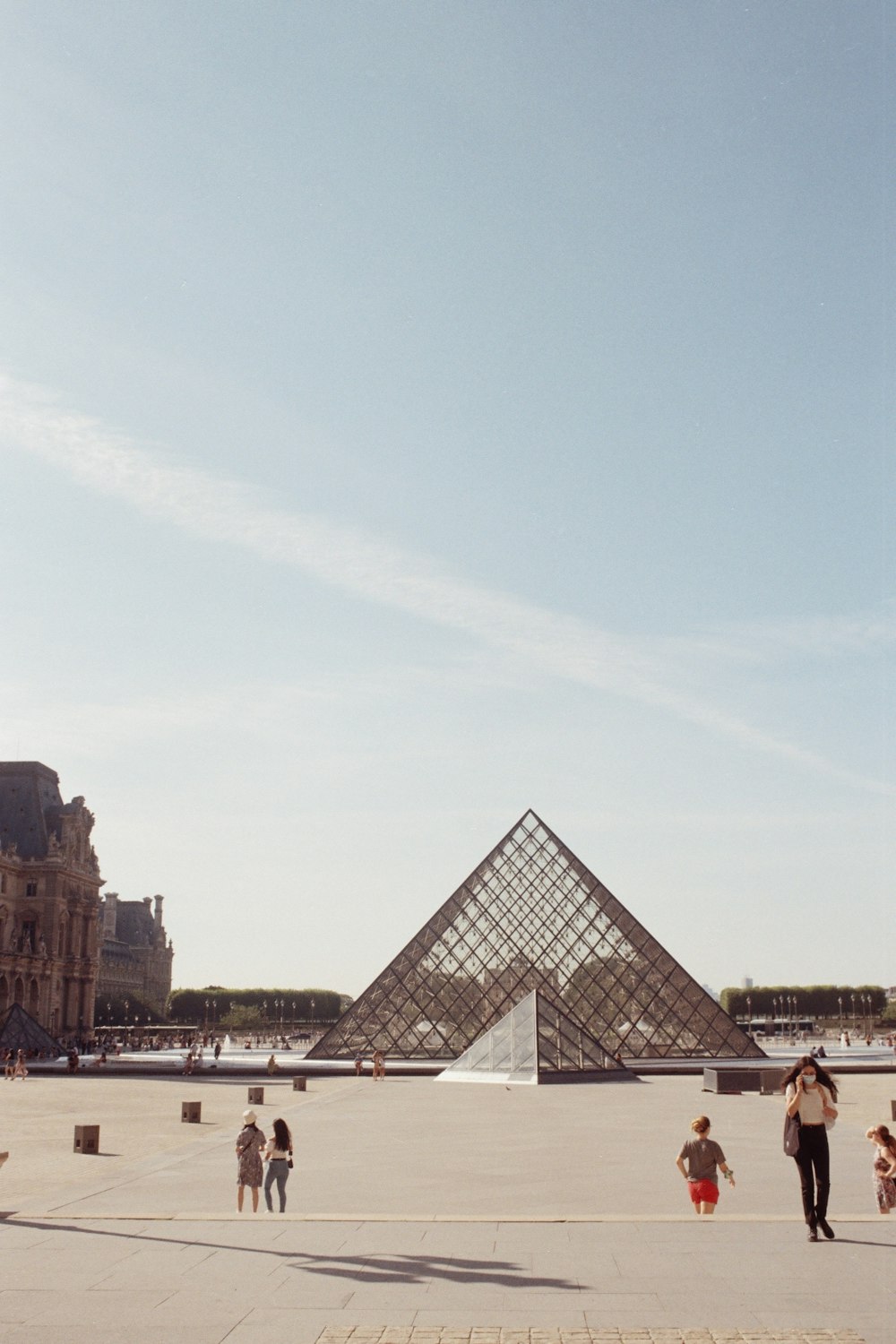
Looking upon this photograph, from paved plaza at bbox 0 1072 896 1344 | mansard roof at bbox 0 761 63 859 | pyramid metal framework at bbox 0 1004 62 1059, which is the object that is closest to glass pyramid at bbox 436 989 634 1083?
paved plaza at bbox 0 1072 896 1344

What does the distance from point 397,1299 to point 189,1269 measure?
1472mm

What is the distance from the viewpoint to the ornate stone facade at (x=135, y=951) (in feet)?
350

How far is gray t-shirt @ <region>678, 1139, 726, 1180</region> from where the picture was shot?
28.8 feet

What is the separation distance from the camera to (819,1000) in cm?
8288

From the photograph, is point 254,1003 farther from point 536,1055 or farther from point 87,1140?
point 87,1140

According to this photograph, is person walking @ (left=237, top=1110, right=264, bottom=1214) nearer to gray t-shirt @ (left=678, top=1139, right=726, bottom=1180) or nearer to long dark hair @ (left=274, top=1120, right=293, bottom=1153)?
long dark hair @ (left=274, top=1120, right=293, bottom=1153)

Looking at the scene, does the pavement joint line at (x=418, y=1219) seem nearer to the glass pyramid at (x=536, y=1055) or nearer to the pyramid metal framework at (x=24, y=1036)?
the glass pyramid at (x=536, y=1055)

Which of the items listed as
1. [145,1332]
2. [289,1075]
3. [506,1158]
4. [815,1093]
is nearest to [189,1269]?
[145,1332]

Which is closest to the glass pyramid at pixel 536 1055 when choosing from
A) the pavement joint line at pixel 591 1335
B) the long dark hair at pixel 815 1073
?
the long dark hair at pixel 815 1073

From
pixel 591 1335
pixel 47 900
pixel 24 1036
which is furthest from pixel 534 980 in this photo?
pixel 47 900

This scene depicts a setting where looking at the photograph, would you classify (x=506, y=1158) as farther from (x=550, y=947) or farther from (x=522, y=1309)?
(x=550, y=947)

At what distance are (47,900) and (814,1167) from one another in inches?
2739

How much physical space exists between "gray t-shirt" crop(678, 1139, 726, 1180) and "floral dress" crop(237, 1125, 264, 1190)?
3.58 meters

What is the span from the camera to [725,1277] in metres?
6.66
